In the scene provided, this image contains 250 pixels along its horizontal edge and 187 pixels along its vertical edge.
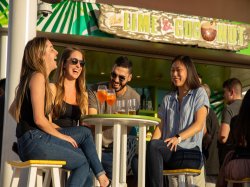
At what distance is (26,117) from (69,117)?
22.4 inches

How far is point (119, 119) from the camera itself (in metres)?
4.37

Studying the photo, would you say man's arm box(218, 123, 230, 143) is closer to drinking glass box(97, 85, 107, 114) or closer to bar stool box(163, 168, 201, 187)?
bar stool box(163, 168, 201, 187)

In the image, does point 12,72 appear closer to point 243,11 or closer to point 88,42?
point 88,42

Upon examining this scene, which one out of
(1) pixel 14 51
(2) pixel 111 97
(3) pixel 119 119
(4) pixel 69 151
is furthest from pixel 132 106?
(1) pixel 14 51

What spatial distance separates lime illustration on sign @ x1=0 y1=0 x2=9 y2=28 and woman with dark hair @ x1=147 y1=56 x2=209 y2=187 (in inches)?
151

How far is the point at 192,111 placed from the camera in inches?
194

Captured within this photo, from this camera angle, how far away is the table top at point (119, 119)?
434 centimetres

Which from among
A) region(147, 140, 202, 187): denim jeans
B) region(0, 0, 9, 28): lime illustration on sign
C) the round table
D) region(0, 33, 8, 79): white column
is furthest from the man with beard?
region(0, 33, 8, 79): white column

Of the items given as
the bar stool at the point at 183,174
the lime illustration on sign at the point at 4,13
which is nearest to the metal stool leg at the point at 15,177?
the bar stool at the point at 183,174

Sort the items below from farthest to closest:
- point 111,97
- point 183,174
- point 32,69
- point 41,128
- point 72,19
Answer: point 72,19 < point 111,97 < point 183,174 < point 32,69 < point 41,128

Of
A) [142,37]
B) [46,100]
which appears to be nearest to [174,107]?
[46,100]

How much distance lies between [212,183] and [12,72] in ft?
8.27

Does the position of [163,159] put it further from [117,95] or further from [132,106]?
[117,95]

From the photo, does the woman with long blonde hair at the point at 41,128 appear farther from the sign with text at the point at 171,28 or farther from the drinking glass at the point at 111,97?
the sign with text at the point at 171,28
